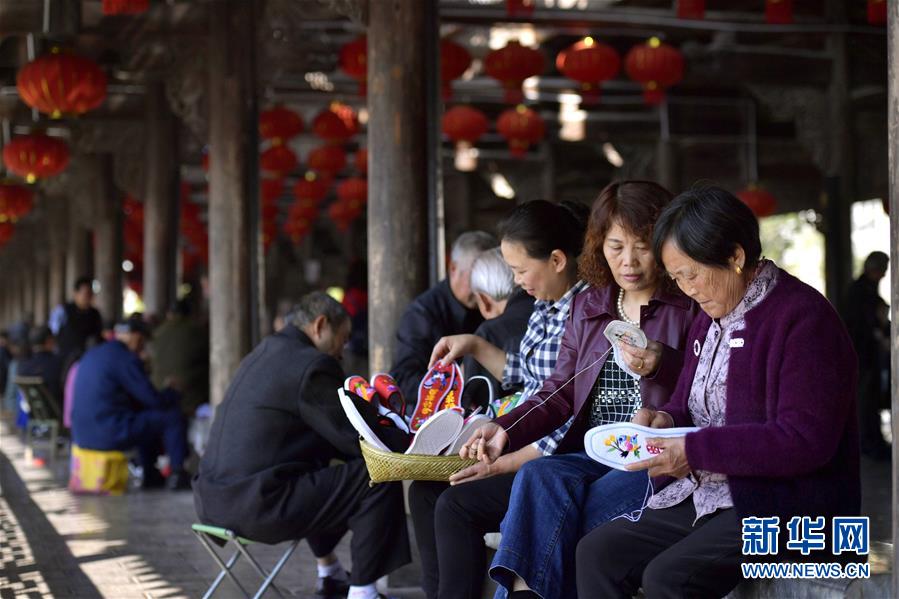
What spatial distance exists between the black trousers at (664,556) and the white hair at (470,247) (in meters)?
2.27

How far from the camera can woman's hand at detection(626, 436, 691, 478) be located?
274 cm

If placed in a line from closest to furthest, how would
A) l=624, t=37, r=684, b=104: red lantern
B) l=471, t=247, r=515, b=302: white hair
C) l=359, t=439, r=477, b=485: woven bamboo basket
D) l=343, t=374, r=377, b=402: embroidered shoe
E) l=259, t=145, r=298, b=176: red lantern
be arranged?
l=359, t=439, r=477, b=485: woven bamboo basket → l=343, t=374, r=377, b=402: embroidered shoe → l=471, t=247, r=515, b=302: white hair → l=624, t=37, r=684, b=104: red lantern → l=259, t=145, r=298, b=176: red lantern

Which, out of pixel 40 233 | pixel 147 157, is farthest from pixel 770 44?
pixel 40 233

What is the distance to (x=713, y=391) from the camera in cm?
291

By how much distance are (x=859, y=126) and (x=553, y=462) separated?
7978 millimetres

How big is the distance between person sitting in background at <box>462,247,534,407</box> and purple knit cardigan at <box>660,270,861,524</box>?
1.69 metres

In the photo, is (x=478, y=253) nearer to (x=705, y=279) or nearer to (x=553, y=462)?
(x=553, y=462)

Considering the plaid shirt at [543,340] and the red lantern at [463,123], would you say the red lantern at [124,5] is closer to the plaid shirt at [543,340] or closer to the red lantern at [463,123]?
the plaid shirt at [543,340]

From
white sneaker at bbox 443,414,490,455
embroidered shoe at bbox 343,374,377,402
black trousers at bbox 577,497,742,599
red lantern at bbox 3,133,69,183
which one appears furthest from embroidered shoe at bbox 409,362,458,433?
red lantern at bbox 3,133,69,183

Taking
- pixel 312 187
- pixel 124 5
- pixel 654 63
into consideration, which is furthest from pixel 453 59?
pixel 312 187

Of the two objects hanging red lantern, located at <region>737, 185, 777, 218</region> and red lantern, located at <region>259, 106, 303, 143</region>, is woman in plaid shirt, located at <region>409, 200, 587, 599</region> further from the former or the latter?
hanging red lantern, located at <region>737, 185, 777, 218</region>

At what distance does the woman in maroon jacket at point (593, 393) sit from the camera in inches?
126

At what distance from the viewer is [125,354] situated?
7.94 meters

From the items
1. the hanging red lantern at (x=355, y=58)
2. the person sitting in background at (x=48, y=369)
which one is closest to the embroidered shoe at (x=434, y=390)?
the hanging red lantern at (x=355, y=58)
